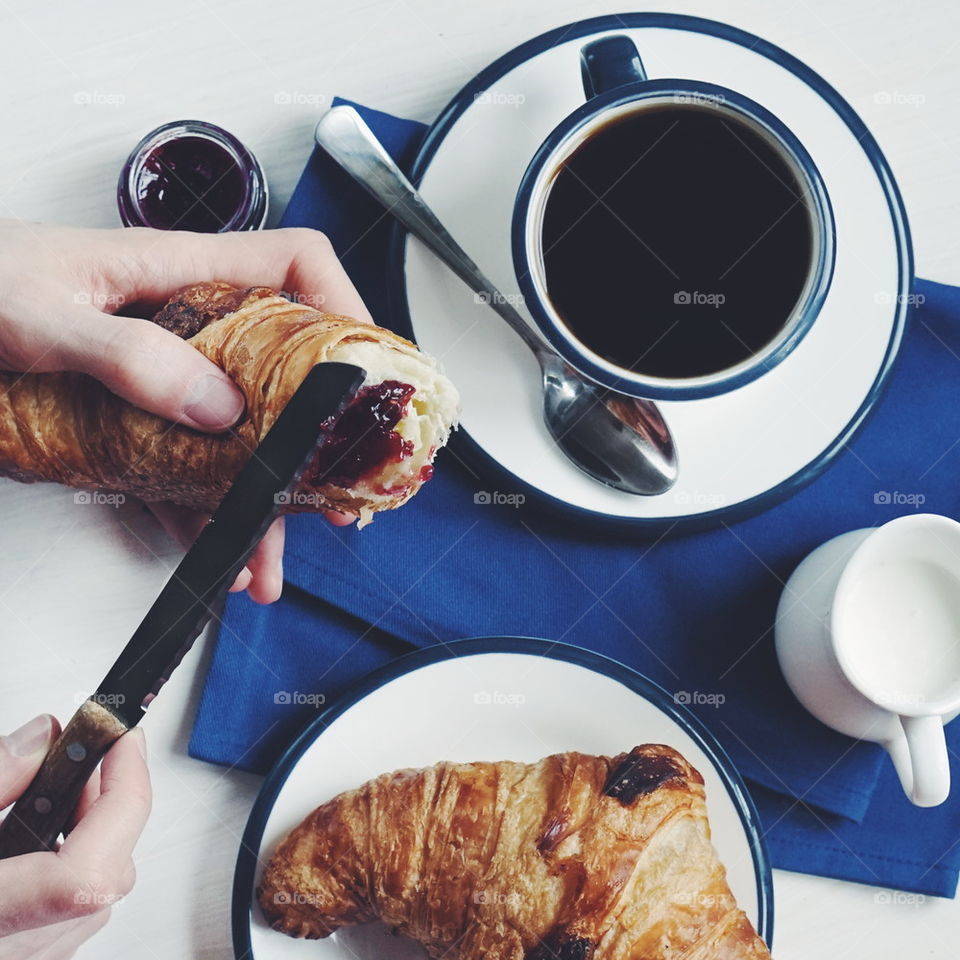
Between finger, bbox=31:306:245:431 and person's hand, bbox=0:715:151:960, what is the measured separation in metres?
0.37

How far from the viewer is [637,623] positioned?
53.0 inches

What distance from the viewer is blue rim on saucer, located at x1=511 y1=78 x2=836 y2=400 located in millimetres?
A: 1055

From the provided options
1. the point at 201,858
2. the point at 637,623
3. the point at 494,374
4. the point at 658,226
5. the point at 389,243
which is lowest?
the point at 201,858

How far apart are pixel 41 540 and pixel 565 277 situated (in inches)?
32.2

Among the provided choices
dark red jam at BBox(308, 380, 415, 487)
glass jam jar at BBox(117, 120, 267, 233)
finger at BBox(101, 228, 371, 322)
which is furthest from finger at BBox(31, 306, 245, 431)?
glass jam jar at BBox(117, 120, 267, 233)

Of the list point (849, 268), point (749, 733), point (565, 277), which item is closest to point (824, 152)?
point (849, 268)

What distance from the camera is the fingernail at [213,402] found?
971 mm

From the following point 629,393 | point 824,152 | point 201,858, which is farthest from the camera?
point 201,858

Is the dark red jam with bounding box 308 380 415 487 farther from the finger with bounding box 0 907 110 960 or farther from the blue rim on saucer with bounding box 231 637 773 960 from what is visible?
the finger with bounding box 0 907 110 960

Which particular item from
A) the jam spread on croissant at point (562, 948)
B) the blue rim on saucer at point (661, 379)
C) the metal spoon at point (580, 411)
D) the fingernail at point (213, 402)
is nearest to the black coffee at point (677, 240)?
the blue rim on saucer at point (661, 379)

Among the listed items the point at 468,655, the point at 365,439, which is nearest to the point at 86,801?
the point at 468,655

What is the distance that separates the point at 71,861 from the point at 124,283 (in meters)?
0.67

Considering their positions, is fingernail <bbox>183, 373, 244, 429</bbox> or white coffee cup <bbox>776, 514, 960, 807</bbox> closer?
fingernail <bbox>183, 373, 244, 429</bbox>

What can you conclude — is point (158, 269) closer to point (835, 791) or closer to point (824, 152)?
point (824, 152)
